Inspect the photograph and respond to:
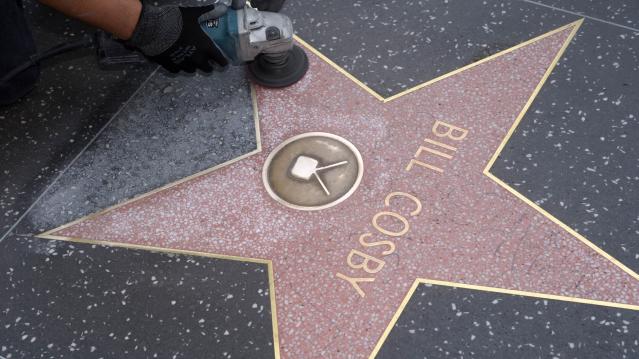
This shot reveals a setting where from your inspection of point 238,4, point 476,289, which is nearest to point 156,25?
point 238,4

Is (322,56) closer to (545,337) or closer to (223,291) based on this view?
(223,291)

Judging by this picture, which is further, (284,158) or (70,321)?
(284,158)

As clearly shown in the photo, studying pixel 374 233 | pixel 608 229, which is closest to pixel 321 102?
pixel 374 233

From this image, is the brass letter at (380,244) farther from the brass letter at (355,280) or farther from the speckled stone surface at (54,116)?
the speckled stone surface at (54,116)

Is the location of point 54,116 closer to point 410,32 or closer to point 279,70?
point 279,70

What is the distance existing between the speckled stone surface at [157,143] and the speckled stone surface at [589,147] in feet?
2.00

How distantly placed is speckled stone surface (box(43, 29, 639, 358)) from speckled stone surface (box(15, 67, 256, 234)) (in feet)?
0.14

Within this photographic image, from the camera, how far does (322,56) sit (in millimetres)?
1513

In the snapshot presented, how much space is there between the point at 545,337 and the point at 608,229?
272mm

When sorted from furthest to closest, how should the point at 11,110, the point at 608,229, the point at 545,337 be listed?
the point at 11,110 < the point at 608,229 < the point at 545,337

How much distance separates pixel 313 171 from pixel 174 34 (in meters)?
0.42

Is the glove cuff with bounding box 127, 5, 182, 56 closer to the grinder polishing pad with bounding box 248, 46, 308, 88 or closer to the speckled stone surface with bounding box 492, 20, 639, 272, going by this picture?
the grinder polishing pad with bounding box 248, 46, 308, 88

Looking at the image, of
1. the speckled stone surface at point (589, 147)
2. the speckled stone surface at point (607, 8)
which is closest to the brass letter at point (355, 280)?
the speckled stone surface at point (589, 147)

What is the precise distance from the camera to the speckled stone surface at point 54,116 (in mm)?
1368
